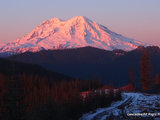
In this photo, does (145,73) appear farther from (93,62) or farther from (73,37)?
(73,37)

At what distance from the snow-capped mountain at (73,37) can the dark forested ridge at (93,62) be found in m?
49.1

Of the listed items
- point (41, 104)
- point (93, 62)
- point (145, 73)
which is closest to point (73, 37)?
point (93, 62)

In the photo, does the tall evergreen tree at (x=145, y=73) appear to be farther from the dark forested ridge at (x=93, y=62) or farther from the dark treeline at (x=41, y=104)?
the dark forested ridge at (x=93, y=62)

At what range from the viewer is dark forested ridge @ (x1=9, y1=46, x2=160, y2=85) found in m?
84.5

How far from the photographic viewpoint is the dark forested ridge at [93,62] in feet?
277

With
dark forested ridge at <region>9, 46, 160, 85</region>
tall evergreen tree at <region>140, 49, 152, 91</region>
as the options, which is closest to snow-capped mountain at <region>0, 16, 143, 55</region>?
dark forested ridge at <region>9, 46, 160, 85</region>

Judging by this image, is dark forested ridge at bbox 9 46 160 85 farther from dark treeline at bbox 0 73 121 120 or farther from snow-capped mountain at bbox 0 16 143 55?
A: dark treeline at bbox 0 73 121 120

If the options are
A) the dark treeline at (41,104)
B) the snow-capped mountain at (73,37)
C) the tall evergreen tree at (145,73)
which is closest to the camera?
the dark treeline at (41,104)

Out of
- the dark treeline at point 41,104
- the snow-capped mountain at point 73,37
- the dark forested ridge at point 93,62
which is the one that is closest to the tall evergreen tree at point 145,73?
the dark treeline at point 41,104

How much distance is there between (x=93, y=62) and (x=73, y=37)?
7778 cm

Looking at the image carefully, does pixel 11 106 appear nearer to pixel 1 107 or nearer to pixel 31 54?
pixel 1 107

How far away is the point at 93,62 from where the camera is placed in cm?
10600

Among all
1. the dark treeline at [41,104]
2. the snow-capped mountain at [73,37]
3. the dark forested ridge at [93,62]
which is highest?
the snow-capped mountain at [73,37]

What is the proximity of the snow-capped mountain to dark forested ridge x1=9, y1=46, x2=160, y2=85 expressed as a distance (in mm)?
49078
